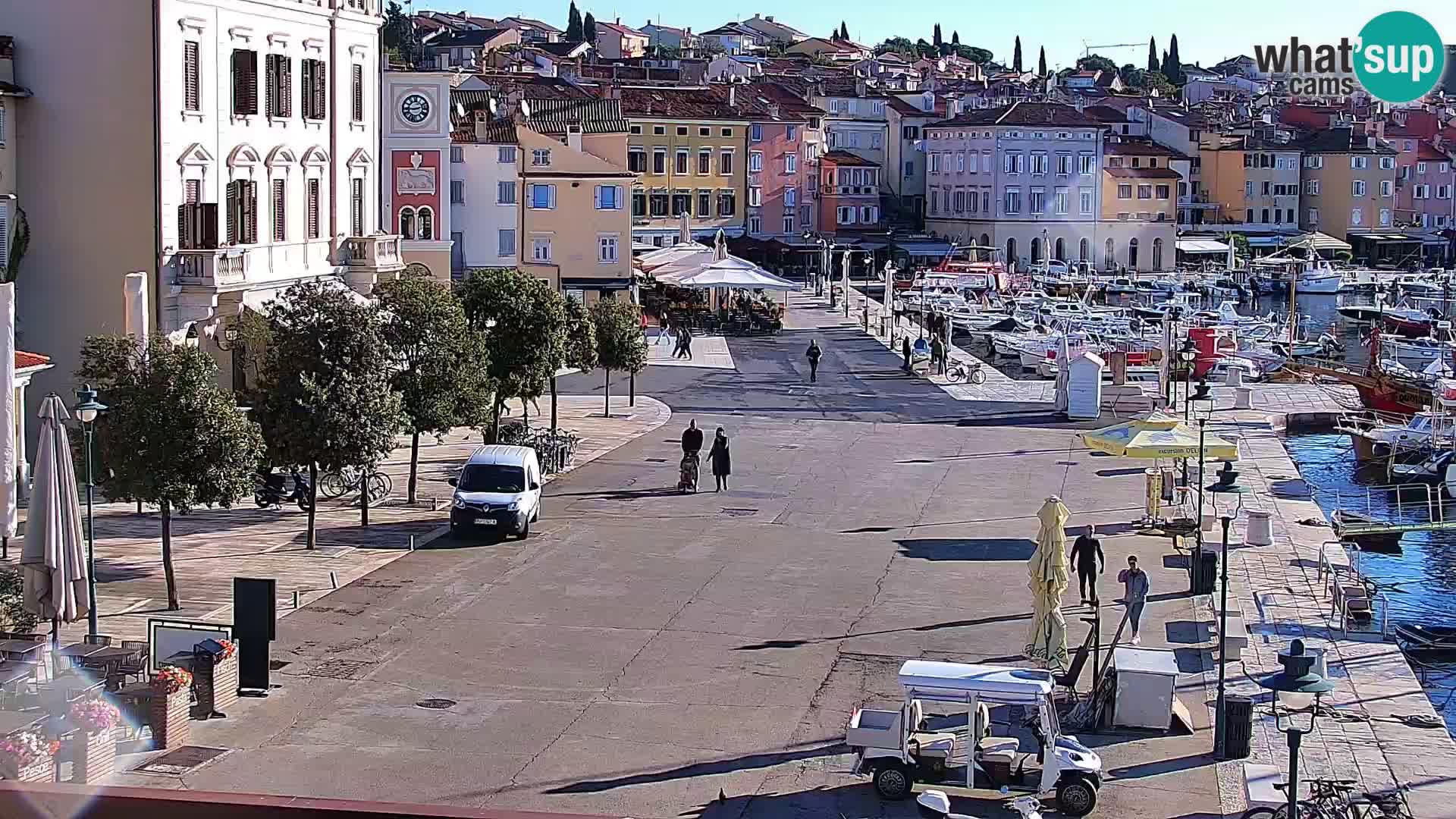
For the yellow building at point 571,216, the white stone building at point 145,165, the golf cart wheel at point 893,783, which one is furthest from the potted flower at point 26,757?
the yellow building at point 571,216

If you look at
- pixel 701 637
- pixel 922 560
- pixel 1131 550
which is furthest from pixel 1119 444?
pixel 701 637

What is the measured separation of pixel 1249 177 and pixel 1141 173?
57.1 feet

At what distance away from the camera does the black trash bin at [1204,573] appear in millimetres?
25406

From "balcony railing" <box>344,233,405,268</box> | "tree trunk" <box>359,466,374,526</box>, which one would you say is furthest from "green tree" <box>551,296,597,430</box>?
"tree trunk" <box>359,466,374,526</box>

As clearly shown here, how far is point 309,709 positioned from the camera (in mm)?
18688

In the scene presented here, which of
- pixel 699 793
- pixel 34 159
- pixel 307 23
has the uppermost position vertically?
pixel 307 23

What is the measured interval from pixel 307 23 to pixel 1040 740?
30422 mm

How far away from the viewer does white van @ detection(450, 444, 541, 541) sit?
2869 centimetres

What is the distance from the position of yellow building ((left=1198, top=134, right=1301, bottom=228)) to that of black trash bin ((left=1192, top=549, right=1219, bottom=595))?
4456 inches

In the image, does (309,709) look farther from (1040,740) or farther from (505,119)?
(505,119)

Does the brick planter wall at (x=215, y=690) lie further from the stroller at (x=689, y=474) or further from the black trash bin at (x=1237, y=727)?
the stroller at (x=689, y=474)

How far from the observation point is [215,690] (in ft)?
60.0

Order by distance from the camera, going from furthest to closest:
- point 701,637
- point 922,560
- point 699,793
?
point 922,560
point 701,637
point 699,793

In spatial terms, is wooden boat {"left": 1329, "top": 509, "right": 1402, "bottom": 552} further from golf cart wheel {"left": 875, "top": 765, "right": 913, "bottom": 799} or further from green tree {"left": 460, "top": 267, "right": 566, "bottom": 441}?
golf cart wheel {"left": 875, "top": 765, "right": 913, "bottom": 799}
